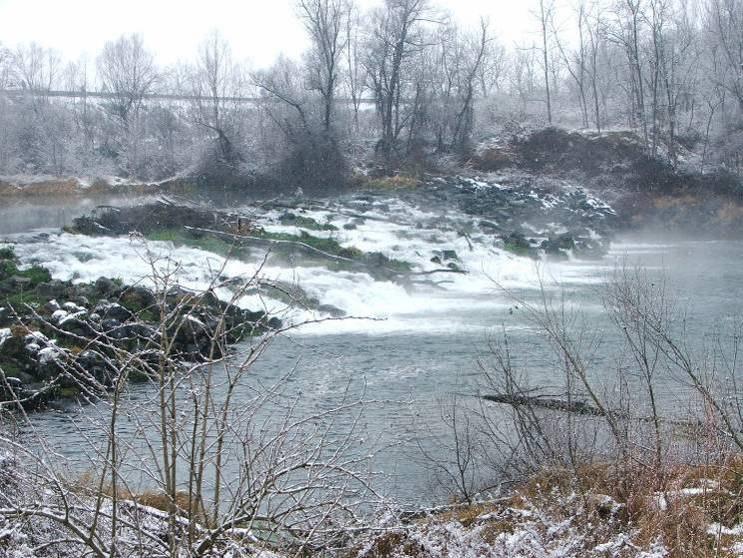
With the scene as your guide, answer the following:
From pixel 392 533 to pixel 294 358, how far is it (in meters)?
7.25

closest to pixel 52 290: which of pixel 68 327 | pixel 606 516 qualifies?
pixel 68 327

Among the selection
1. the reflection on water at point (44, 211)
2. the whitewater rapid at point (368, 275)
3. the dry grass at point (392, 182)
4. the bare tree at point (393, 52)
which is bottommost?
the whitewater rapid at point (368, 275)

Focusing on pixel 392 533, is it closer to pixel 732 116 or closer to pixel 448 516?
pixel 448 516

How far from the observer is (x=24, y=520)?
3.90 metres

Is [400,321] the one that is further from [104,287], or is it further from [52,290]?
[52,290]

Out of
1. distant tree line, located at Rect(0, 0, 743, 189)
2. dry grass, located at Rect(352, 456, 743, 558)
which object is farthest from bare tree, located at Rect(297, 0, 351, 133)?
dry grass, located at Rect(352, 456, 743, 558)

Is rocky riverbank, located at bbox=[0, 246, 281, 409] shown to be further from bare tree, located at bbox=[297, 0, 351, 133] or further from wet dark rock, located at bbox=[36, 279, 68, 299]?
bare tree, located at bbox=[297, 0, 351, 133]

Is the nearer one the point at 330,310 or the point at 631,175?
the point at 330,310

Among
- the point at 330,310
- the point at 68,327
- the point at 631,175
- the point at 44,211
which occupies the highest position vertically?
the point at 631,175

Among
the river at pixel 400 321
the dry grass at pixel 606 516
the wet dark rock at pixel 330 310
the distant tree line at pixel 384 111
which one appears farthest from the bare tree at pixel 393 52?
the dry grass at pixel 606 516

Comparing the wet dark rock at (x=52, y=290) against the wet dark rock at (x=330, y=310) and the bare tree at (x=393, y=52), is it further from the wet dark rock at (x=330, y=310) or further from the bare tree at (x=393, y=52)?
the bare tree at (x=393, y=52)

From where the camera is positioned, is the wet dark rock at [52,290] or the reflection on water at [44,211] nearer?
the wet dark rock at [52,290]

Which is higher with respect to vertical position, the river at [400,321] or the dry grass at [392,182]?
the dry grass at [392,182]

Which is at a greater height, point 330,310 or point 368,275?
point 368,275
